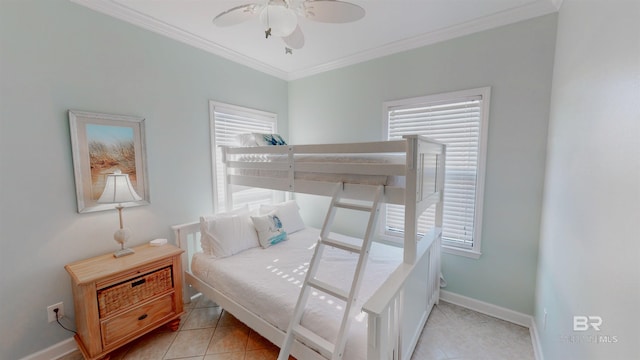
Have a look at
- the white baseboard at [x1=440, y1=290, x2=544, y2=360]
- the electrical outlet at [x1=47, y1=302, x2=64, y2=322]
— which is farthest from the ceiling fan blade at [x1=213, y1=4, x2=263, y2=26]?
the white baseboard at [x1=440, y1=290, x2=544, y2=360]

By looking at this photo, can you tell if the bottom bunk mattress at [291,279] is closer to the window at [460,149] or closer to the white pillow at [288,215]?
the white pillow at [288,215]

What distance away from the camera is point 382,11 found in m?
2.06

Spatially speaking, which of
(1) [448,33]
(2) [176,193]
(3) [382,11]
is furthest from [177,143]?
(1) [448,33]

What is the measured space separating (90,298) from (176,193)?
3.51 ft

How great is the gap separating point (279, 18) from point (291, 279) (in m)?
1.81

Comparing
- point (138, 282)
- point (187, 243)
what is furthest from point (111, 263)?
point (187, 243)

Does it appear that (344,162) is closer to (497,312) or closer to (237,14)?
(237,14)

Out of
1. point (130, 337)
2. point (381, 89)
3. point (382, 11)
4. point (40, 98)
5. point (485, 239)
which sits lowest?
point (130, 337)

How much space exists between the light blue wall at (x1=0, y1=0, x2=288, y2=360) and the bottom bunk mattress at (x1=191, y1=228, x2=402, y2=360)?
86cm

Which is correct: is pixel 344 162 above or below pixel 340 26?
below

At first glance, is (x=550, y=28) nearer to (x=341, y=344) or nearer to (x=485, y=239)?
(x=485, y=239)

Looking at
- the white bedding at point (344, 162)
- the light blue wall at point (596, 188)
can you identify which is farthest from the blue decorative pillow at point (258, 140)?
the light blue wall at point (596, 188)

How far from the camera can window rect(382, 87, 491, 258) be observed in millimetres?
2297

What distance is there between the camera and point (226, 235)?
7.74ft
